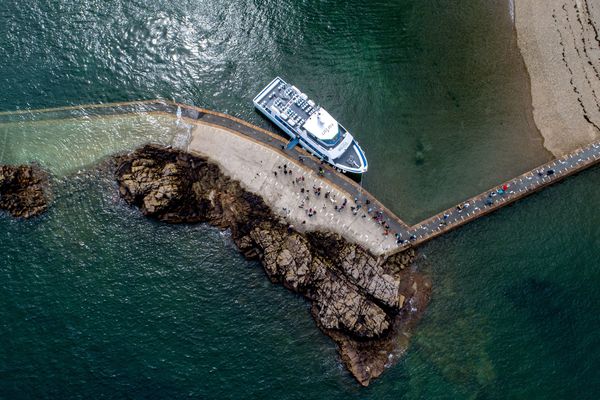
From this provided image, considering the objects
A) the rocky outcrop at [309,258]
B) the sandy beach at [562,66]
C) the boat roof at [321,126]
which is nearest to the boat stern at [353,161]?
the boat roof at [321,126]

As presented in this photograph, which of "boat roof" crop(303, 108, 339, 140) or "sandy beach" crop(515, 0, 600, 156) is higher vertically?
"sandy beach" crop(515, 0, 600, 156)

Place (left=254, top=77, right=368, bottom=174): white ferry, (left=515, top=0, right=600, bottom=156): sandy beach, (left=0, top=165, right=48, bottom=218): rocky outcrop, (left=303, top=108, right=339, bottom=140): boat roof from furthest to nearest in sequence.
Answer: (left=515, top=0, right=600, bottom=156): sandy beach, (left=0, top=165, right=48, bottom=218): rocky outcrop, (left=254, top=77, right=368, bottom=174): white ferry, (left=303, top=108, right=339, bottom=140): boat roof

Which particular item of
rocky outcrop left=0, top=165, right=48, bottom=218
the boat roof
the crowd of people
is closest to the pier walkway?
the crowd of people

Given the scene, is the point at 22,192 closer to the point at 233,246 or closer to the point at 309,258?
the point at 233,246

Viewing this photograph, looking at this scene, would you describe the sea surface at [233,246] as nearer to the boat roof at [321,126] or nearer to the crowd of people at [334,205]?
the crowd of people at [334,205]

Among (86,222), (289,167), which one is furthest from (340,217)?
(86,222)

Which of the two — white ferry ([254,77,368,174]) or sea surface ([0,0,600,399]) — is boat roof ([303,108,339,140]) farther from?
sea surface ([0,0,600,399])

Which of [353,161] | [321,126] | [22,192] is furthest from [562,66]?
[22,192]
